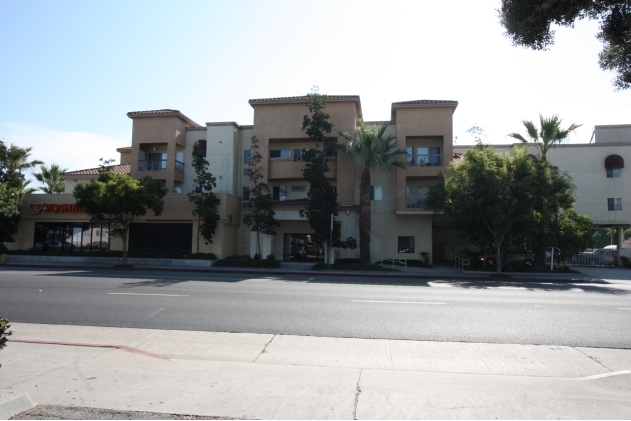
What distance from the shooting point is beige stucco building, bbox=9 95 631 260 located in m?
29.1

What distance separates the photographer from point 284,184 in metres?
31.2

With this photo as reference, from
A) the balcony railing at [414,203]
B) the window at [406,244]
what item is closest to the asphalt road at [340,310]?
the balcony railing at [414,203]

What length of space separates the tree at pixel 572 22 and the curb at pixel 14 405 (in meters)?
7.91

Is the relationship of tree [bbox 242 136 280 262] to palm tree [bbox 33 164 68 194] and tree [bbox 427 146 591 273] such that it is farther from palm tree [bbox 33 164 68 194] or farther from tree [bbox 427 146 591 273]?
palm tree [bbox 33 164 68 194]

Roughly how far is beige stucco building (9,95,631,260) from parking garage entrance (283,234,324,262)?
67mm

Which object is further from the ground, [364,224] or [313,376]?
[364,224]

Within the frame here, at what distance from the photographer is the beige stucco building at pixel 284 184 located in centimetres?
2909

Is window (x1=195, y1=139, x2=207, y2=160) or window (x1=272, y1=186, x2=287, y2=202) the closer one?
window (x1=272, y1=186, x2=287, y2=202)

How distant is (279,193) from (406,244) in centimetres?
907

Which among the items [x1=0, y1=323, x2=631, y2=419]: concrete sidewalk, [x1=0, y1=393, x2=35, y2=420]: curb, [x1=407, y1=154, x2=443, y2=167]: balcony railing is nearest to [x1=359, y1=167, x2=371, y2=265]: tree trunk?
[x1=407, y1=154, x2=443, y2=167]: balcony railing

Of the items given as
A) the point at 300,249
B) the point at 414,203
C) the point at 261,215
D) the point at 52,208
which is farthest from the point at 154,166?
the point at 414,203

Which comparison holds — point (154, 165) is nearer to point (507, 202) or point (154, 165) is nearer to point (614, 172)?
point (507, 202)

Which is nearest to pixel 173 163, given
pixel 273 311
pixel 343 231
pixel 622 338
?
pixel 343 231

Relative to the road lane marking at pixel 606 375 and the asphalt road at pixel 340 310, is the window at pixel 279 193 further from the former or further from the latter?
the road lane marking at pixel 606 375
